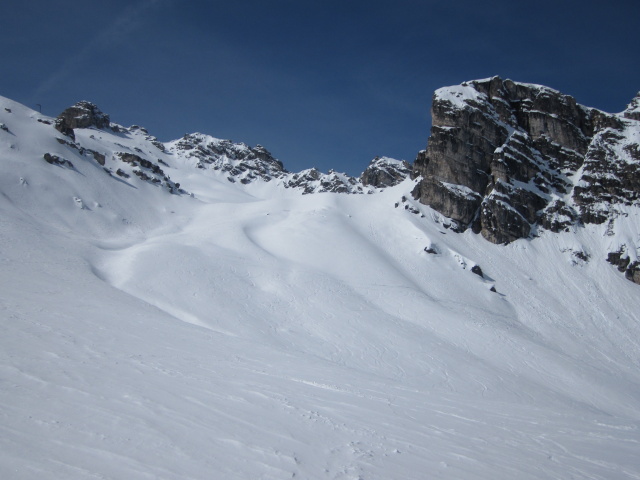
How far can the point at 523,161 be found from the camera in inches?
2486

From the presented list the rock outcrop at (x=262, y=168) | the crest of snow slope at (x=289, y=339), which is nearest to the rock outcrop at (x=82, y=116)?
the rock outcrop at (x=262, y=168)

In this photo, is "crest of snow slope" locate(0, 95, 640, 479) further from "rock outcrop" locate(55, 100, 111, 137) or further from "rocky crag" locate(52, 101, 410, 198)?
"rocky crag" locate(52, 101, 410, 198)

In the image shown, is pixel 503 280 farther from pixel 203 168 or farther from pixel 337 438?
pixel 203 168

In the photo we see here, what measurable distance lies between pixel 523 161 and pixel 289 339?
5947 centimetres

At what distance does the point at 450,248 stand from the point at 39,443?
159 ft

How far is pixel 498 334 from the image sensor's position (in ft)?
99.8

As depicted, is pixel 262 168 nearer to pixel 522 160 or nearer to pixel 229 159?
pixel 229 159

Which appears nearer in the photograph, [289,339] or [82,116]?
[289,339]

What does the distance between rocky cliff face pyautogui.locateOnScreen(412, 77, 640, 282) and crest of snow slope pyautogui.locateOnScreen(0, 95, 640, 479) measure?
14.9ft

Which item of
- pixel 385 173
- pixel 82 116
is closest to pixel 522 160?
pixel 385 173

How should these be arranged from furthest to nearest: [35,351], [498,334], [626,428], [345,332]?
[498,334], [345,332], [626,428], [35,351]

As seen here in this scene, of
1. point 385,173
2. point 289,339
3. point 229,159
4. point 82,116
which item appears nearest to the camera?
point 289,339

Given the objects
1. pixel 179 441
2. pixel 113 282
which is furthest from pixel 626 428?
pixel 113 282

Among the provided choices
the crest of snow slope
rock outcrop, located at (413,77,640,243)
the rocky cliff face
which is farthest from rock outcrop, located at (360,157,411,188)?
the crest of snow slope
